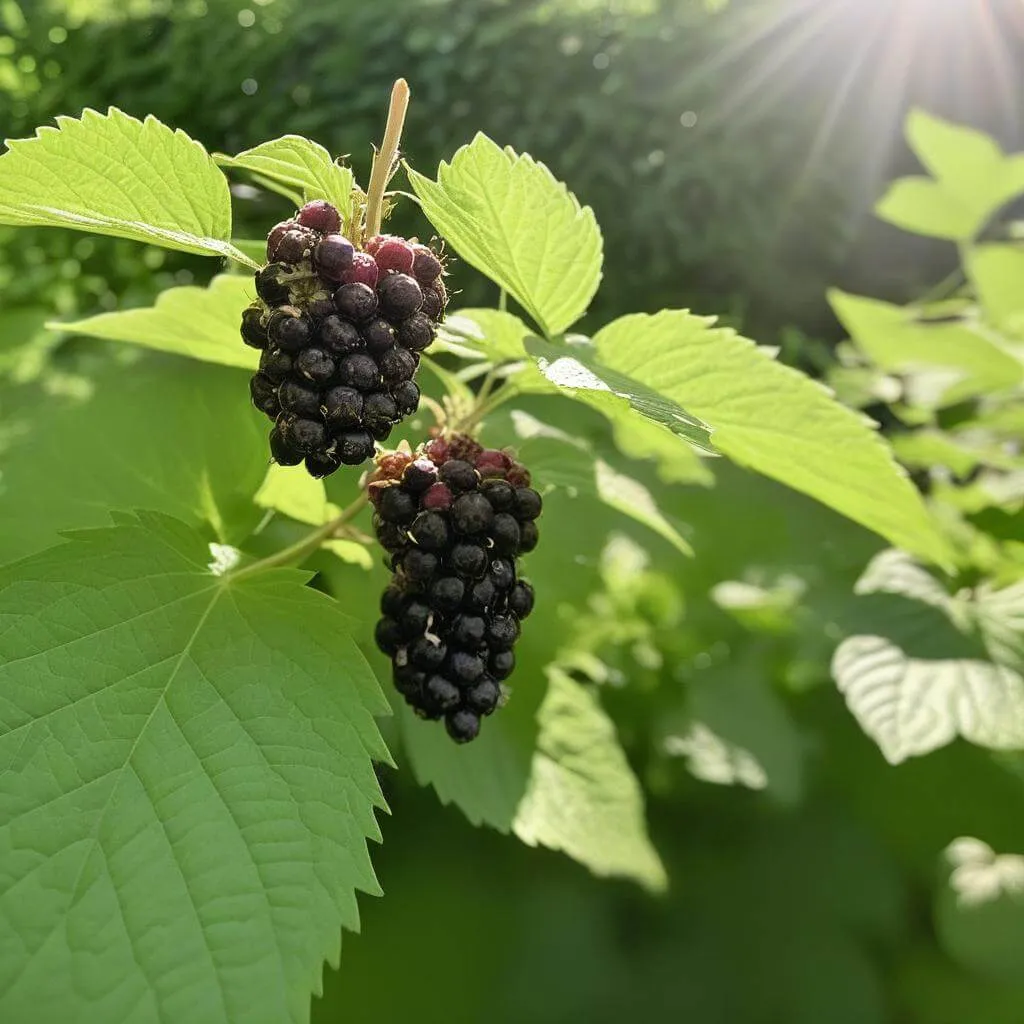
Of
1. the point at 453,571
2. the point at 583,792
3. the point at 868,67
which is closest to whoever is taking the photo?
the point at 453,571

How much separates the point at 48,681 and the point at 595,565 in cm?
73

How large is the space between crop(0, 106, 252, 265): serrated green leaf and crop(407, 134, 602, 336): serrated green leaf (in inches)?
5.8

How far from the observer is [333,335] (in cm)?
61

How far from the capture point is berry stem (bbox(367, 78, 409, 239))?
2.05 feet

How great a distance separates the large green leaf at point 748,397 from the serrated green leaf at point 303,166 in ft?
0.85

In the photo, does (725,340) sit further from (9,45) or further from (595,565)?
(9,45)

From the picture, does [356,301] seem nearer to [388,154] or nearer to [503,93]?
[388,154]

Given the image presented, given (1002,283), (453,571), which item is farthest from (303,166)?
(1002,283)

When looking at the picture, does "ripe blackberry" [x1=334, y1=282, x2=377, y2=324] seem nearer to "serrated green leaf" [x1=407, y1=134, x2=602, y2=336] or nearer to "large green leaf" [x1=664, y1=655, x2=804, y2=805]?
"serrated green leaf" [x1=407, y1=134, x2=602, y2=336]

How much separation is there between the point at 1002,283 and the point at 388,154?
1.52 metres

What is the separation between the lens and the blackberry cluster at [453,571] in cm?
73

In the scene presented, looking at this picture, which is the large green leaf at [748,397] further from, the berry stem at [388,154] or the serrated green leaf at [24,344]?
the serrated green leaf at [24,344]

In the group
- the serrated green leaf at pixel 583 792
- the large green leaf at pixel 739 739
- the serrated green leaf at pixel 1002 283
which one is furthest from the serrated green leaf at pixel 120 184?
A: the serrated green leaf at pixel 1002 283

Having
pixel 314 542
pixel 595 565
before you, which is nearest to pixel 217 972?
pixel 314 542
